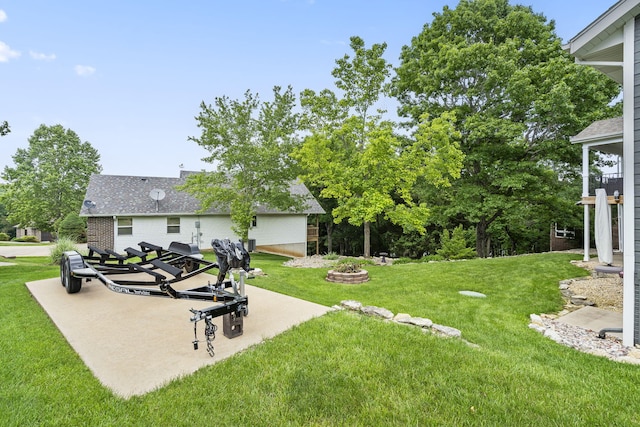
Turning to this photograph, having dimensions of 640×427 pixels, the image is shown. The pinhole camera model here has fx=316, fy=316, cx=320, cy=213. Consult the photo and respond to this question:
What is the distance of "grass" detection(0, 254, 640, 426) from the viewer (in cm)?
245

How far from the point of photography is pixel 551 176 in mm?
14047

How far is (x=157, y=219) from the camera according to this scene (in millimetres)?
17219

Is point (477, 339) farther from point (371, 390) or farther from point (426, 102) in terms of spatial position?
point (426, 102)

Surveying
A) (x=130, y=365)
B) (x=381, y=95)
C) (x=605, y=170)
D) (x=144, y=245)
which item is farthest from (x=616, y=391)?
(x=605, y=170)

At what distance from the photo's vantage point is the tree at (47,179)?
24359 millimetres

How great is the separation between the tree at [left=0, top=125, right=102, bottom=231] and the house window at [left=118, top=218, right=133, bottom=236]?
452 inches

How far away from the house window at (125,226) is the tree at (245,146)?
4.11 m

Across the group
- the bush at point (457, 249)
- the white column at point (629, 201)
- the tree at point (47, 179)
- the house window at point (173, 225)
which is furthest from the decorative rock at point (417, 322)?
the tree at point (47, 179)

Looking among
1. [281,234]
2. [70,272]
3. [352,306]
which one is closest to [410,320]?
[352,306]

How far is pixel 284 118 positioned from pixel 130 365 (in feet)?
45.1

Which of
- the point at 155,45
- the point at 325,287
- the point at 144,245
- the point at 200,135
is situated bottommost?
the point at 325,287

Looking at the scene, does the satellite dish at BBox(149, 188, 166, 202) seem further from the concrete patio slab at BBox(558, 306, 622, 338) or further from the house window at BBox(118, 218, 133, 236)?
the concrete patio slab at BBox(558, 306, 622, 338)

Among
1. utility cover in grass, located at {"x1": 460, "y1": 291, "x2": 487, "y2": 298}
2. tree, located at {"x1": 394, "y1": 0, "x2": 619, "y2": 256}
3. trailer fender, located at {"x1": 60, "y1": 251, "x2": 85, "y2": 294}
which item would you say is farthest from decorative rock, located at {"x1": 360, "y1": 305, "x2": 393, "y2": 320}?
tree, located at {"x1": 394, "y1": 0, "x2": 619, "y2": 256}

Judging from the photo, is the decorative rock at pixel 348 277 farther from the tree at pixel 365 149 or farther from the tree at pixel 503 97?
the tree at pixel 503 97
